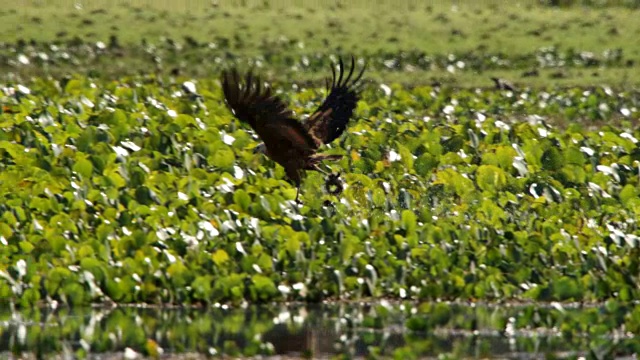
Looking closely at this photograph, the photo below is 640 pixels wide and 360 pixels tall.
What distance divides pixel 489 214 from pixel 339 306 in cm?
147

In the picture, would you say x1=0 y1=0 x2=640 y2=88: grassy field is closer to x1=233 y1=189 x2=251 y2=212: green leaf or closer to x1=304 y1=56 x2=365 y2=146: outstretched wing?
x1=304 y1=56 x2=365 y2=146: outstretched wing

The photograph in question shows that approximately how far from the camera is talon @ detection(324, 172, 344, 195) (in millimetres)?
9148

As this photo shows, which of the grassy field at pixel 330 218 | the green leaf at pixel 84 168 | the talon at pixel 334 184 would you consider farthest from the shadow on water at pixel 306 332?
the green leaf at pixel 84 168

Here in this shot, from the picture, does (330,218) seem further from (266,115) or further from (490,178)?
(490,178)

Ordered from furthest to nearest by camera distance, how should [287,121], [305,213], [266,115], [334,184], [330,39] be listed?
[330,39] < [334,184] < [287,121] < [266,115] < [305,213]

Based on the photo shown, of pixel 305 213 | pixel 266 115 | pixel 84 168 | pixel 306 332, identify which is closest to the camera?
pixel 306 332

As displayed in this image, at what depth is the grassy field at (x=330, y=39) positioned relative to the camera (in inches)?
700

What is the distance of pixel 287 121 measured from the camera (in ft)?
28.7

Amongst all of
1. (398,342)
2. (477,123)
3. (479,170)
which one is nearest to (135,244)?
(398,342)

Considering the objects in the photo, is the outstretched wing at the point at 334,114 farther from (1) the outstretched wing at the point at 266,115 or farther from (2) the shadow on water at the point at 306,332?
(2) the shadow on water at the point at 306,332

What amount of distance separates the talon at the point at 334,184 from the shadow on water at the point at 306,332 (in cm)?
192

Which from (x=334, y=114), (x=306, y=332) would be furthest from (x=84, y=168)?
(x=306, y=332)

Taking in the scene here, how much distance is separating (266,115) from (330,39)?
37.0ft

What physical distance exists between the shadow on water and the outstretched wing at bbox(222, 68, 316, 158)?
5.25 feet
